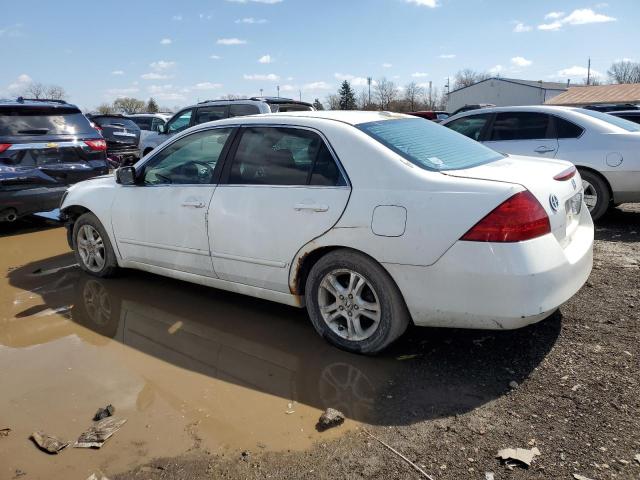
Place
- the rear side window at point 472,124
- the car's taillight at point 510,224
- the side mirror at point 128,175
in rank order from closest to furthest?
the car's taillight at point 510,224, the side mirror at point 128,175, the rear side window at point 472,124

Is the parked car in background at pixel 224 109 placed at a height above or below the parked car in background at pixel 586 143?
above

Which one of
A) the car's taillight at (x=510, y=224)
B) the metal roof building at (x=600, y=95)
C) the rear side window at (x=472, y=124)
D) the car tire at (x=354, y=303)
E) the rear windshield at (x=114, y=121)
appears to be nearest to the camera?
the car's taillight at (x=510, y=224)

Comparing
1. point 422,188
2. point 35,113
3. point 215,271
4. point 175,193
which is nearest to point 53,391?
point 215,271

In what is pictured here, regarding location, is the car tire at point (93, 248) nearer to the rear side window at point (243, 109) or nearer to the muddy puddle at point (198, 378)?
the muddy puddle at point (198, 378)

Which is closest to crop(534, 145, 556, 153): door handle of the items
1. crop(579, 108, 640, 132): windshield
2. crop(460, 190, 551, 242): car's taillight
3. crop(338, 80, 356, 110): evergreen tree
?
crop(579, 108, 640, 132): windshield

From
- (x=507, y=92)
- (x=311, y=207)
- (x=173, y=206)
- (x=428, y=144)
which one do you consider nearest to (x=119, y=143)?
(x=173, y=206)

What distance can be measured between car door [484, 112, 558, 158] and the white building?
67021 millimetres

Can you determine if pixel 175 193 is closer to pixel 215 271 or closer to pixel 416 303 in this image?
pixel 215 271

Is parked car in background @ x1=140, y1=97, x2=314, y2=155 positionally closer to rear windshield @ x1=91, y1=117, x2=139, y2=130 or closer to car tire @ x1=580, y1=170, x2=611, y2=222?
rear windshield @ x1=91, y1=117, x2=139, y2=130

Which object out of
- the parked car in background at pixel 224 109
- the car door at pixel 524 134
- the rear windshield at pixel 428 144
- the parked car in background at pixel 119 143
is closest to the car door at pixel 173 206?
the rear windshield at pixel 428 144

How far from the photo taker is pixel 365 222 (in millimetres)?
3283

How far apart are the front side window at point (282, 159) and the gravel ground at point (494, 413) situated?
1.33m

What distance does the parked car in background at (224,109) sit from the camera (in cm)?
958

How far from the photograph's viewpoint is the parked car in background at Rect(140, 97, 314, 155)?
9578 millimetres
